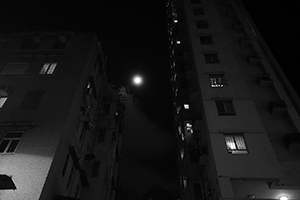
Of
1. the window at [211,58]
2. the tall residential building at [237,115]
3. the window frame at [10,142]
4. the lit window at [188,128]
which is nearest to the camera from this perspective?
the tall residential building at [237,115]

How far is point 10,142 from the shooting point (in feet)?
62.0

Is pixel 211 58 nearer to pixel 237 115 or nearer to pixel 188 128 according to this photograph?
pixel 237 115

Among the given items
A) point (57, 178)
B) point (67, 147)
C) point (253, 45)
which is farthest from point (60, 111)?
point (253, 45)

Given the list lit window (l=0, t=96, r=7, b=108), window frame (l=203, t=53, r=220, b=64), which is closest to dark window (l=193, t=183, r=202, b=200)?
window frame (l=203, t=53, r=220, b=64)

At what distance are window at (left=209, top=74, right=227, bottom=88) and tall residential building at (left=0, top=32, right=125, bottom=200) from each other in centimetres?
1353

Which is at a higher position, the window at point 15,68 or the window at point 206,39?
the window at point 206,39

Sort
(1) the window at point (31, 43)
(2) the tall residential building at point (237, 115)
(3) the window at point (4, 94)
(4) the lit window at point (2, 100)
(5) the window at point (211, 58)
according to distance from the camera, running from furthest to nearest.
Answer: (1) the window at point (31, 43) → (5) the window at point (211, 58) → (3) the window at point (4, 94) → (4) the lit window at point (2, 100) → (2) the tall residential building at point (237, 115)

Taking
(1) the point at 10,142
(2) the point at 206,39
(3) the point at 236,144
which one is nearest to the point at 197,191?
(3) the point at 236,144

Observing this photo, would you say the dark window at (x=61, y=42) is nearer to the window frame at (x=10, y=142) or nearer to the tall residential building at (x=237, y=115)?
the window frame at (x=10, y=142)

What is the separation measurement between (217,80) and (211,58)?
3.64m

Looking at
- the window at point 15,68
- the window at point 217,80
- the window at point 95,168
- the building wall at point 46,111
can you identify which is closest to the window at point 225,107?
the window at point 217,80

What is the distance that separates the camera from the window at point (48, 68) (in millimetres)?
25453

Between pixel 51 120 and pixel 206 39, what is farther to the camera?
pixel 206 39

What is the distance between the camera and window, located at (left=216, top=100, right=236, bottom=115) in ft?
65.2
